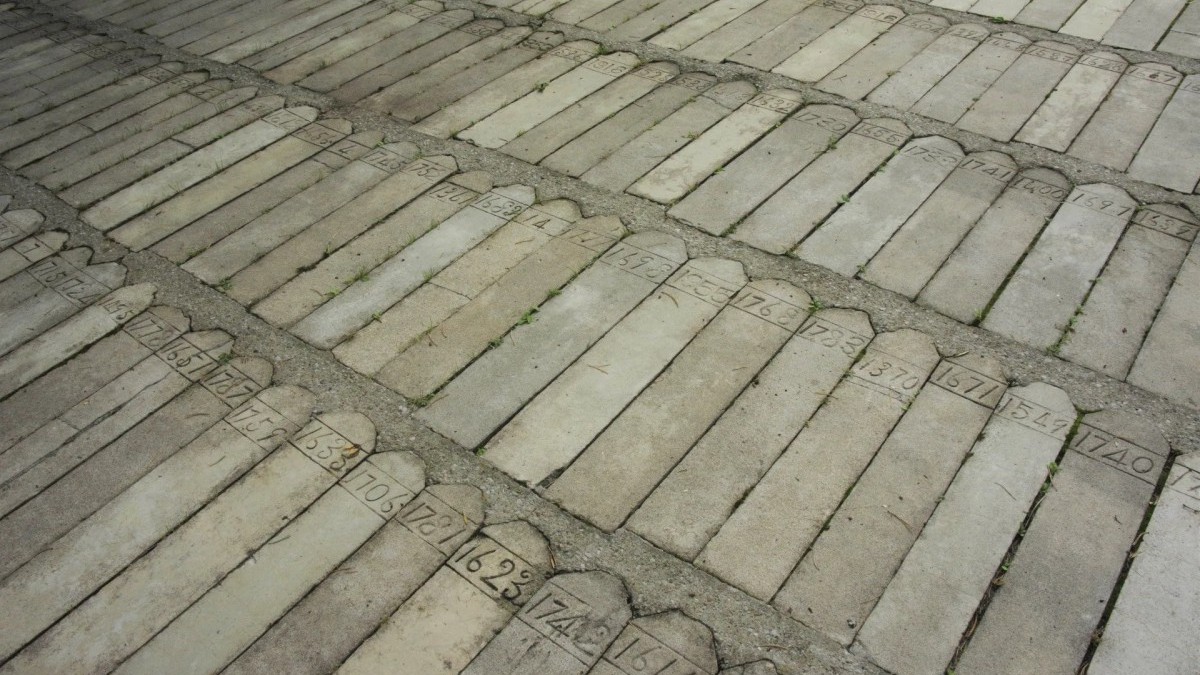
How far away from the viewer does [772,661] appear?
6.35ft

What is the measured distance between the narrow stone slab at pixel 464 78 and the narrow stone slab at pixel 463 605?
2.37m

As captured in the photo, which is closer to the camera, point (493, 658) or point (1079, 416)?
point (493, 658)

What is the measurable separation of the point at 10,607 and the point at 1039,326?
9.63ft

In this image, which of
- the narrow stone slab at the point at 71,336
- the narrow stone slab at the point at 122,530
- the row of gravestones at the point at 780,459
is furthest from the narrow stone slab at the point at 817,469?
the narrow stone slab at the point at 71,336

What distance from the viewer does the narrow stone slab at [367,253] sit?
2996mm

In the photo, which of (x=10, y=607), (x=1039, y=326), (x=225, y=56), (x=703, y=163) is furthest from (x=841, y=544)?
(x=225, y=56)

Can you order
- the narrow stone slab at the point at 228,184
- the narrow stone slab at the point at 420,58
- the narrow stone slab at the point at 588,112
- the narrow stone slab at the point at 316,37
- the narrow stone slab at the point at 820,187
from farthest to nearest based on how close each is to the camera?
the narrow stone slab at the point at 316,37, the narrow stone slab at the point at 420,58, the narrow stone slab at the point at 588,112, the narrow stone slab at the point at 228,184, the narrow stone slab at the point at 820,187

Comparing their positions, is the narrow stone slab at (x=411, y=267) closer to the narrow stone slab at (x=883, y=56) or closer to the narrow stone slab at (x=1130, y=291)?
the narrow stone slab at (x=883, y=56)

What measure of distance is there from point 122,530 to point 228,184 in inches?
69.5

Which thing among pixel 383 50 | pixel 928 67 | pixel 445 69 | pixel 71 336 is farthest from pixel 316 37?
pixel 928 67

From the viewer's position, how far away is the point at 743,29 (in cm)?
435

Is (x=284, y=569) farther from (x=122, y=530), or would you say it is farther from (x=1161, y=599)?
(x=1161, y=599)

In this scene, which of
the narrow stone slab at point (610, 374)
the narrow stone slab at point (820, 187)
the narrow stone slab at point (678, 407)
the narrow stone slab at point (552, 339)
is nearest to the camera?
the narrow stone slab at point (678, 407)

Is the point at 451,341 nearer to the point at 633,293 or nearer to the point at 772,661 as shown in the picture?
the point at 633,293
